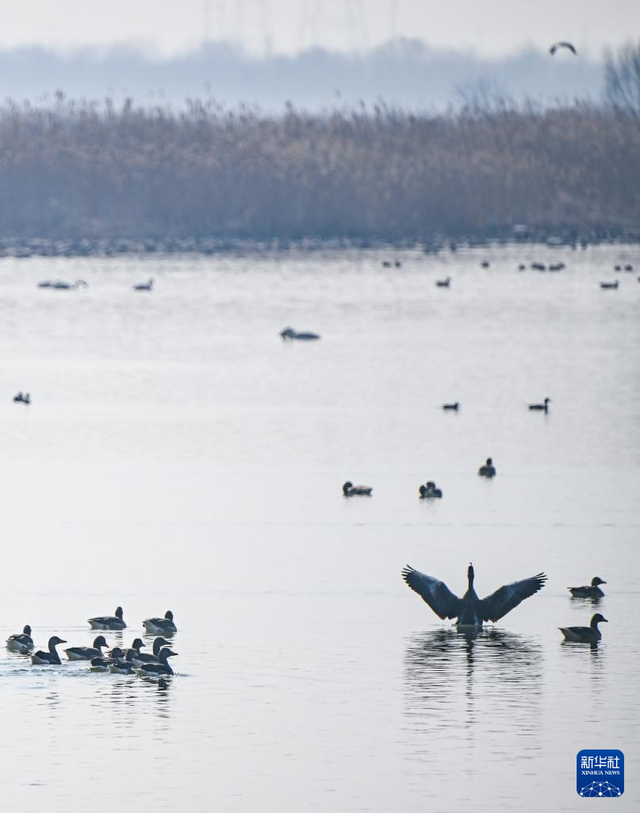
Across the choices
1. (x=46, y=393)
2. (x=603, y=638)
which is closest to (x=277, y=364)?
(x=46, y=393)

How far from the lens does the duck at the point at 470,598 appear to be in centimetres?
1440

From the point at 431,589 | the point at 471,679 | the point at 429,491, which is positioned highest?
the point at 429,491

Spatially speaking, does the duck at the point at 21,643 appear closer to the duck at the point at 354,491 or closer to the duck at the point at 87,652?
the duck at the point at 87,652

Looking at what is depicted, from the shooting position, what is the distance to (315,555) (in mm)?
17266

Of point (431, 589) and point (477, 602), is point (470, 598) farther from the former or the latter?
point (431, 589)

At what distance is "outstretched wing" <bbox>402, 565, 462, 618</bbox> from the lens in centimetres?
1444

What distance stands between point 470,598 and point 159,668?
8.50 feet

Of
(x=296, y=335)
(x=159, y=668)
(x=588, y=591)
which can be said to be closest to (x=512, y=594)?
(x=588, y=591)

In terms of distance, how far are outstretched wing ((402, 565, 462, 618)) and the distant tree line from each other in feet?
108

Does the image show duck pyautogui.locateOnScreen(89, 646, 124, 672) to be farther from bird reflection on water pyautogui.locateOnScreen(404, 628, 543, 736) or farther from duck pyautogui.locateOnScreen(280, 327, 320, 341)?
duck pyautogui.locateOnScreen(280, 327, 320, 341)

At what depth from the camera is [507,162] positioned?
4756 centimetres

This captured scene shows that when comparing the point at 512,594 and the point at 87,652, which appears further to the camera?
the point at 512,594

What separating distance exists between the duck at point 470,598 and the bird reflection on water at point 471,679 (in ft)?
0.41

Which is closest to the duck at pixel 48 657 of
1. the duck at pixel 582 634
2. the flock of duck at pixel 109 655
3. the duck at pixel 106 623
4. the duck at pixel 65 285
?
the flock of duck at pixel 109 655
